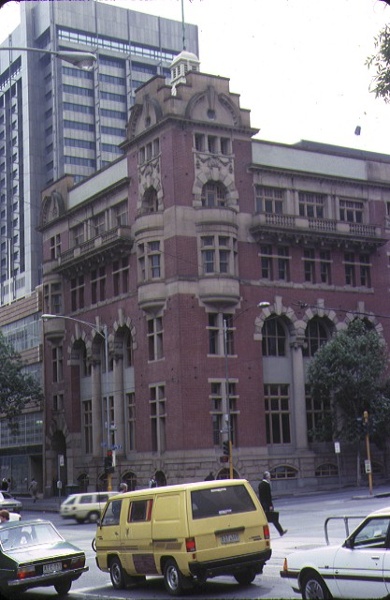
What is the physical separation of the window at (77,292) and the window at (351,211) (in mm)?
20393

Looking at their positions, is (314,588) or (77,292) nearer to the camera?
(314,588)

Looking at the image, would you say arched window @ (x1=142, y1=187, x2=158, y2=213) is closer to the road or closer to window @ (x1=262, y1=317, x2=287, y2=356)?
window @ (x1=262, y1=317, x2=287, y2=356)

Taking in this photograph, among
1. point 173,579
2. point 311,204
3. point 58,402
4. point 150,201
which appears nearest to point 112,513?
point 173,579

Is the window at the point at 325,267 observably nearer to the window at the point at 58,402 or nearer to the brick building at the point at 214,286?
the brick building at the point at 214,286

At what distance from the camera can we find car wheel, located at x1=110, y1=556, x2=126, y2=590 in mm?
19275

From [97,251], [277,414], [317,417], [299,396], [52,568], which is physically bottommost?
[52,568]

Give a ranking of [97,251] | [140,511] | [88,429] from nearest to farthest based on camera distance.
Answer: [140,511] → [97,251] → [88,429]

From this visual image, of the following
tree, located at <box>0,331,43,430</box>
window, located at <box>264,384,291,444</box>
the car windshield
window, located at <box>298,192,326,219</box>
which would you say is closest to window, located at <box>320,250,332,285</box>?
window, located at <box>298,192,326,219</box>

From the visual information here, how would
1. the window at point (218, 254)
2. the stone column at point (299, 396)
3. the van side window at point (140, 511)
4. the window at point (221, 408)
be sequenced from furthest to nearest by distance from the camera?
the stone column at point (299, 396), the window at point (218, 254), the window at point (221, 408), the van side window at point (140, 511)

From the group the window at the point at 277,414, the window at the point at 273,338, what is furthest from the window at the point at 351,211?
the window at the point at 277,414

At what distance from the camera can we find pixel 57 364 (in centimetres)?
7188

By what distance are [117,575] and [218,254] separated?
130 feet

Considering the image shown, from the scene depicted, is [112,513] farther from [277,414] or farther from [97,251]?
[97,251]

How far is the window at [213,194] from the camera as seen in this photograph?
5938 centimetres
